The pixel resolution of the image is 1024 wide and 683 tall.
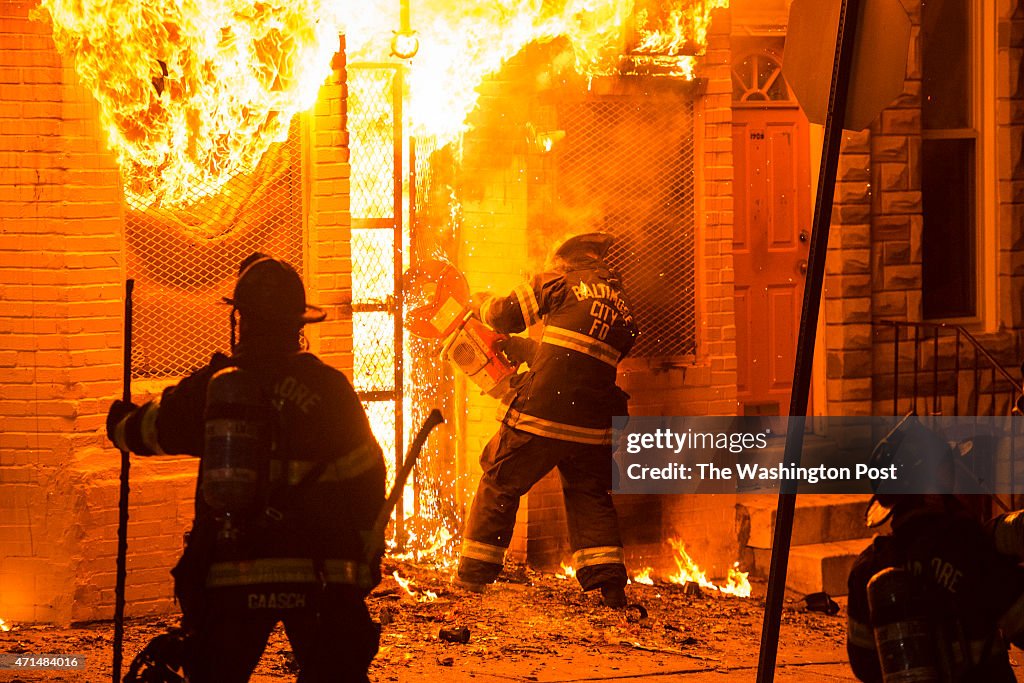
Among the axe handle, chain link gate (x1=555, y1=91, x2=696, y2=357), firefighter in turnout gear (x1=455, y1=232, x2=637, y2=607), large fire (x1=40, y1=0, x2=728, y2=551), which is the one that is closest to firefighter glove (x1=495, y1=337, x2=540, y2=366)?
firefighter in turnout gear (x1=455, y1=232, x2=637, y2=607)

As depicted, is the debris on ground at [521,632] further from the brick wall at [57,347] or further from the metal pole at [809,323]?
the metal pole at [809,323]

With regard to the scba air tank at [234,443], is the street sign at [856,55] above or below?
above

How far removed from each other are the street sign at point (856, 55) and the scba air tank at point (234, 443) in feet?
8.36

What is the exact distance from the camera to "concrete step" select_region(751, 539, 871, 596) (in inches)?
339

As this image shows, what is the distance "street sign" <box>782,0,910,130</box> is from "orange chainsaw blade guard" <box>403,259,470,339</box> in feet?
9.74

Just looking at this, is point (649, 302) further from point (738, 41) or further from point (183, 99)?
point (183, 99)

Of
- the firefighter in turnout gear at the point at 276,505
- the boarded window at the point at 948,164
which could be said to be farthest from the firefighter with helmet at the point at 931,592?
the boarded window at the point at 948,164

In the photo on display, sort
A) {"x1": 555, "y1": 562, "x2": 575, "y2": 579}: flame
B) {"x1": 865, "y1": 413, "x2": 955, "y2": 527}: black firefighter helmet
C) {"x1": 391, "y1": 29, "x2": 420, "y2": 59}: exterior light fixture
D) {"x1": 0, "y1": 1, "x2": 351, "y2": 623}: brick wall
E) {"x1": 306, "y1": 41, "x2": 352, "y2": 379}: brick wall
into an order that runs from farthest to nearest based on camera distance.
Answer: {"x1": 555, "y1": 562, "x2": 575, "y2": 579}: flame → {"x1": 391, "y1": 29, "x2": 420, "y2": 59}: exterior light fixture → {"x1": 306, "y1": 41, "x2": 352, "y2": 379}: brick wall → {"x1": 0, "y1": 1, "x2": 351, "y2": 623}: brick wall → {"x1": 865, "y1": 413, "x2": 955, "y2": 527}: black firefighter helmet

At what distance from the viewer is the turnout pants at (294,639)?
4441mm

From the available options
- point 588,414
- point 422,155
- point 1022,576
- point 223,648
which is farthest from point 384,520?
point 422,155

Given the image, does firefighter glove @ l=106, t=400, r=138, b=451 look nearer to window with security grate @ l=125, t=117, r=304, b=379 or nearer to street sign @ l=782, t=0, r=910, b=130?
window with security grate @ l=125, t=117, r=304, b=379

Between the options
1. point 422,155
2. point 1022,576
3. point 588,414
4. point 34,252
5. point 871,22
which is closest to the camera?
point 1022,576

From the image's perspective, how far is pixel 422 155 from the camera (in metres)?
8.66

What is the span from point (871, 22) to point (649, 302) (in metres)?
3.96
